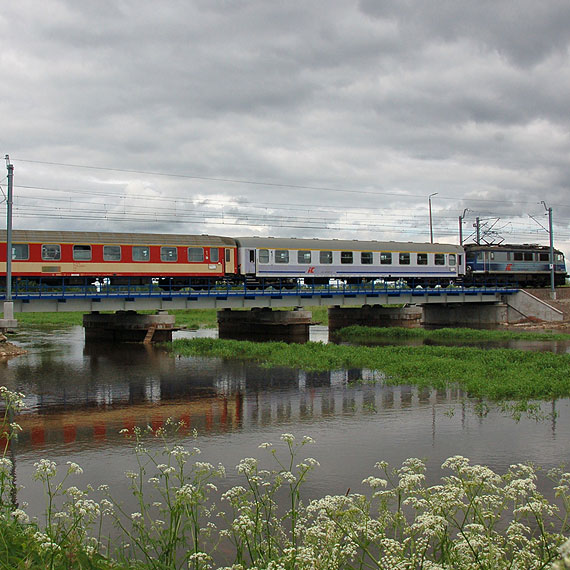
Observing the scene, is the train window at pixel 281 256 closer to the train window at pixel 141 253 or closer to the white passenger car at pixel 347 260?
the white passenger car at pixel 347 260


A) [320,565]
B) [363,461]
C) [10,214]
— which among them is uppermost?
[10,214]

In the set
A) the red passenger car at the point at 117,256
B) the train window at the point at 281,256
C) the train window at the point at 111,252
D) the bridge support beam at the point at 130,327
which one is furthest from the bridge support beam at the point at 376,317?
the train window at the point at 111,252

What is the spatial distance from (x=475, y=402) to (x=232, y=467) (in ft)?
32.3

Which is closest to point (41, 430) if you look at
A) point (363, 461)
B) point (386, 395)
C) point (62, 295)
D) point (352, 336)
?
point (363, 461)

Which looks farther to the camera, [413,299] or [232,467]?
[413,299]

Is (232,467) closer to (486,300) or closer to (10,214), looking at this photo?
(10,214)

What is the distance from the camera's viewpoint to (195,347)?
35.2 meters

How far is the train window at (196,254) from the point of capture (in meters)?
38.5

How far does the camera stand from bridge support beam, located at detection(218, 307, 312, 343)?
44.0m

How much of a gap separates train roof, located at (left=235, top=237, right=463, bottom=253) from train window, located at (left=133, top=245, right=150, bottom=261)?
269 inches

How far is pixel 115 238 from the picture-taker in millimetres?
36125

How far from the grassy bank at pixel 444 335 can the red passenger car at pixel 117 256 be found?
1164 centimetres

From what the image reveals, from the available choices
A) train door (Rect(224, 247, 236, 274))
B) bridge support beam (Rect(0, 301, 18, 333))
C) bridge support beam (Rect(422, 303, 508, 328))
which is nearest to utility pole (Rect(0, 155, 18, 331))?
bridge support beam (Rect(0, 301, 18, 333))

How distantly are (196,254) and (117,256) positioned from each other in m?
5.08
